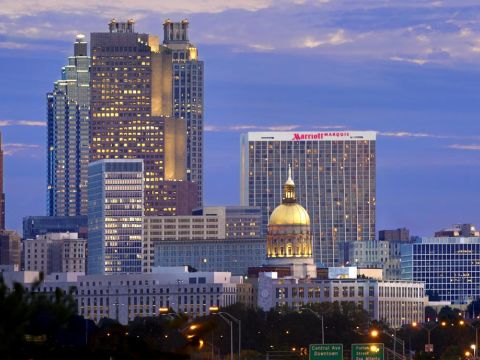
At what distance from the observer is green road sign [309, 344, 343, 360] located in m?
143

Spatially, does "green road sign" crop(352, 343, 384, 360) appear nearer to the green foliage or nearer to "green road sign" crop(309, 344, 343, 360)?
"green road sign" crop(309, 344, 343, 360)

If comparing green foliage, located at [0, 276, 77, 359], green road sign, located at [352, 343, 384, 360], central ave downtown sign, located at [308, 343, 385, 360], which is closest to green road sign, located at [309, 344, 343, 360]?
central ave downtown sign, located at [308, 343, 385, 360]

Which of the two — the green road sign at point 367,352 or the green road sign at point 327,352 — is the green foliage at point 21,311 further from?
the green road sign at point 367,352

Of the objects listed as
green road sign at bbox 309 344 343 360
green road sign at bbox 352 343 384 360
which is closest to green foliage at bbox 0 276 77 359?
green road sign at bbox 309 344 343 360

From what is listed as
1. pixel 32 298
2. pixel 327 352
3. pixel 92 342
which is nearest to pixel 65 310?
pixel 32 298

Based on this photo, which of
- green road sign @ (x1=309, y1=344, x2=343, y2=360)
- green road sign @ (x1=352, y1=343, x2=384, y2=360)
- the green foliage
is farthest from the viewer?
green road sign @ (x1=352, y1=343, x2=384, y2=360)

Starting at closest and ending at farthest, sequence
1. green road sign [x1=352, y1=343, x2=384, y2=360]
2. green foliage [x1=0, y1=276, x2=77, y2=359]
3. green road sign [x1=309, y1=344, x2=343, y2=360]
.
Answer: green foliage [x1=0, y1=276, x2=77, y2=359] < green road sign [x1=309, y1=344, x2=343, y2=360] < green road sign [x1=352, y1=343, x2=384, y2=360]

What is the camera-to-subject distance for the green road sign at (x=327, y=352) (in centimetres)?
14288

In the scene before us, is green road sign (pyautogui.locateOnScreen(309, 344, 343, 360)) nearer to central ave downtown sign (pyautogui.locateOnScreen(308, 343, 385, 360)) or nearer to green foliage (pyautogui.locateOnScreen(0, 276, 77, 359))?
central ave downtown sign (pyautogui.locateOnScreen(308, 343, 385, 360))

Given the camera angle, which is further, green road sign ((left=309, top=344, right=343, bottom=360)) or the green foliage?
green road sign ((left=309, top=344, right=343, bottom=360))

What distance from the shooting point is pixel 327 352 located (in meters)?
143

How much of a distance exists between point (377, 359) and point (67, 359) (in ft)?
290

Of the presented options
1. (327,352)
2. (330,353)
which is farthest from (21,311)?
(327,352)

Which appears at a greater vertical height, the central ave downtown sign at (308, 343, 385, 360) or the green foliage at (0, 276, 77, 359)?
the green foliage at (0, 276, 77, 359)
